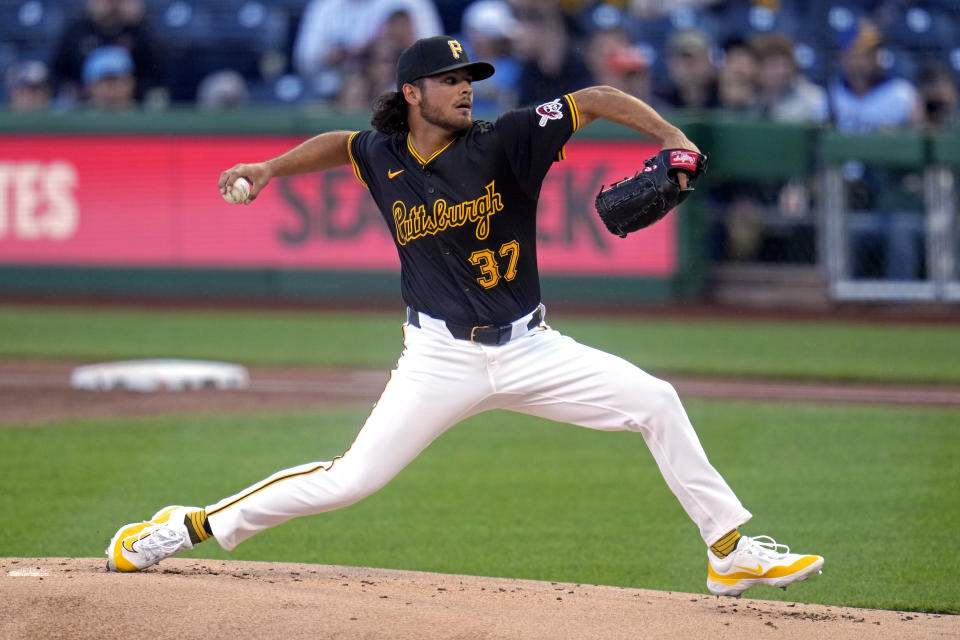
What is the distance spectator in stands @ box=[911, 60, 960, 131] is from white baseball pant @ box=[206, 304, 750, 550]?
29.9 feet

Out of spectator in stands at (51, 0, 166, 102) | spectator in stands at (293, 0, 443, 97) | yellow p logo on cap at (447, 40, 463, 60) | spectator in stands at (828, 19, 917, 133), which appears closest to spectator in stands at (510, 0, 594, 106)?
spectator in stands at (293, 0, 443, 97)

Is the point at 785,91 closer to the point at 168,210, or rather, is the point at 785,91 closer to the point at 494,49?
the point at 494,49

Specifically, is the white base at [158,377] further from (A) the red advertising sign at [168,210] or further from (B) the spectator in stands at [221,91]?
(B) the spectator in stands at [221,91]

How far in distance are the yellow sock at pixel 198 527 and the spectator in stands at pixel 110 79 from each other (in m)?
10.3

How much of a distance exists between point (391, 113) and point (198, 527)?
5.08ft

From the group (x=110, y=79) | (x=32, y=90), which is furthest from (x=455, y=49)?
(x=32, y=90)

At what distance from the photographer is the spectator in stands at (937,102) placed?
41.7 feet

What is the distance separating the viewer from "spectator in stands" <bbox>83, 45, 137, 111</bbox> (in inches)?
562

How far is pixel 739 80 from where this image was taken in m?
12.9

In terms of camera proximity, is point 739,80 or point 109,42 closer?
point 739,80

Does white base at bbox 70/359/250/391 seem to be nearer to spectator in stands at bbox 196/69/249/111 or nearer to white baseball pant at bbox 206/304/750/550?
spectator in stands at bbox 196/69/249/111

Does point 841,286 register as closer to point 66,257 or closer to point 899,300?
point 899,300

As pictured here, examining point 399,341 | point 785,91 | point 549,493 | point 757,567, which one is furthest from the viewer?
point 785,91

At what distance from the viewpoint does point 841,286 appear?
1290 centimetres
